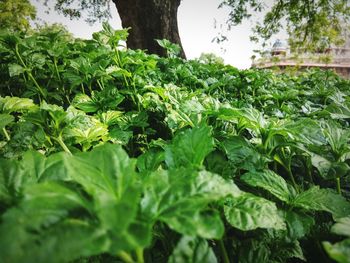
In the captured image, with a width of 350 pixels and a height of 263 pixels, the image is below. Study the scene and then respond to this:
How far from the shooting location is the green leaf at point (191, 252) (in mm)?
612

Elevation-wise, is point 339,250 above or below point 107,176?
below

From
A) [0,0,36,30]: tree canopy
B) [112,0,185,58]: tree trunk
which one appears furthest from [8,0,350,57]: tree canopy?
[0,0,36,30]: tree canopy

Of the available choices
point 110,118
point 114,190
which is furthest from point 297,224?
point 110,118

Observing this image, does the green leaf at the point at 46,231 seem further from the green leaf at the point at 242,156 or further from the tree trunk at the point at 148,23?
the tree trunk at the point at 148,23

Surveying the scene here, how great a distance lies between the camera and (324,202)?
99 centimetres

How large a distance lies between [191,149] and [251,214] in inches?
11.8

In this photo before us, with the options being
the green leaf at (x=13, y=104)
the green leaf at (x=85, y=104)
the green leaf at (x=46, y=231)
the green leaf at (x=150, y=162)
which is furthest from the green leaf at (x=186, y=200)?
the green leaf at (x=85, y=104)

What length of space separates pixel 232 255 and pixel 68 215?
2.45ft

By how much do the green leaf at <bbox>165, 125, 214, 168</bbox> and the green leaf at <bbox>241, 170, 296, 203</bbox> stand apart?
0.28 metres

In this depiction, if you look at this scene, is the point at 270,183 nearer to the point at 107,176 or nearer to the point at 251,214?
the point at 251,214

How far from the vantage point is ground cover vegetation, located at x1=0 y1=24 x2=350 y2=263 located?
49 centimetres

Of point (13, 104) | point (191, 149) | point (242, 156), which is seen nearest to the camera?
point (191, 149)

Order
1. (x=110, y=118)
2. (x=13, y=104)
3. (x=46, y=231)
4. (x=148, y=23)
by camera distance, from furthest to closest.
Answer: (x=148, y=23)
(x=110, y=118)
(x=13, y=104)
(x=46, y=231)

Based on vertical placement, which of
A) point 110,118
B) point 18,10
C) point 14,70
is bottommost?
point 110,118
